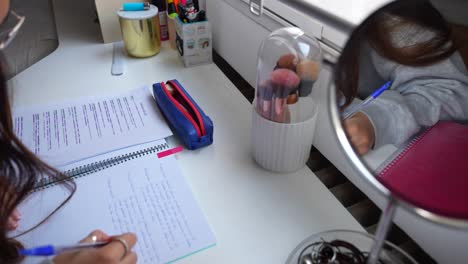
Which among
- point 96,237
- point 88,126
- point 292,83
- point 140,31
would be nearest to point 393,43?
point 292,83

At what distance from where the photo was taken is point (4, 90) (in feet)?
1.34

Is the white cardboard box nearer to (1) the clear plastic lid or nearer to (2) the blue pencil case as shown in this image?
(2) the blue pencil case

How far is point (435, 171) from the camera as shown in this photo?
0.42 metres

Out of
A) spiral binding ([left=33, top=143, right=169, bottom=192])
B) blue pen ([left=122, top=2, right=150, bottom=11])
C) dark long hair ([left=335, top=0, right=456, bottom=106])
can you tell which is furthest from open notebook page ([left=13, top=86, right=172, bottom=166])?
dark long hair ([left=335, top=0, right=456, bottom=106])

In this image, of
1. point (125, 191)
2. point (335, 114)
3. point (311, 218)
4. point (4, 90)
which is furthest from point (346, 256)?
point (4, 90)

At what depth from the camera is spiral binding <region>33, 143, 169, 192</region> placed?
557mm

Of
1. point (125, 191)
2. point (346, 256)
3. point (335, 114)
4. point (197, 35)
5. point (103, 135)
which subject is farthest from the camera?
point (197, 35)

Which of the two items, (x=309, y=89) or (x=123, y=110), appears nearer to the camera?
(x=309, y=89)

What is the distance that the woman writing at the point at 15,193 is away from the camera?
1.35 feet

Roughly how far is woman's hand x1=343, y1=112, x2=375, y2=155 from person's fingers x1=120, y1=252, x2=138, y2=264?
29 centimetres

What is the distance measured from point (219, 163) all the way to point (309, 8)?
1.06ft

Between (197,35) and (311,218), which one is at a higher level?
(197,35)

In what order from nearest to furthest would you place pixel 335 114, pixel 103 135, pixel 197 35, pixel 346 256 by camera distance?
pixel 335 114 → pixel 346 256 → pixel 103 135 → pixel 197 35

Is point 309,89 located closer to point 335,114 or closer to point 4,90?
point 335,114
